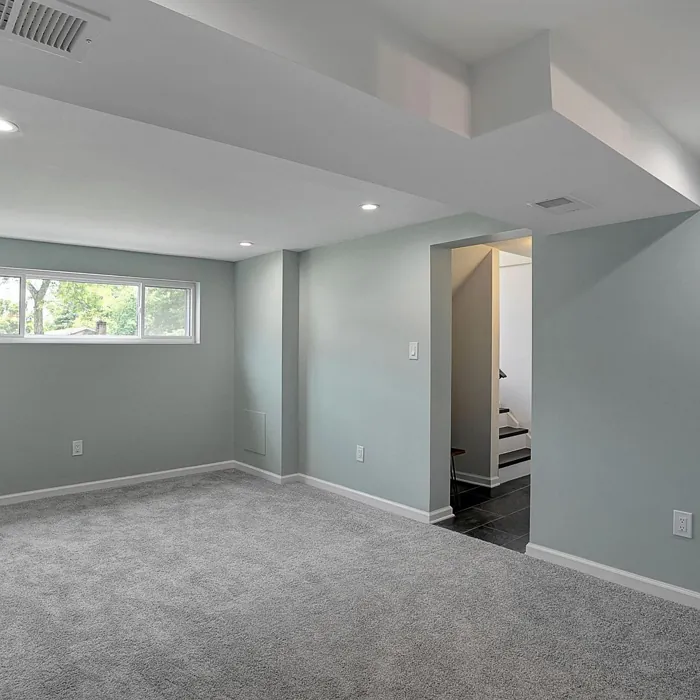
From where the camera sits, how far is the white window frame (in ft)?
15.1

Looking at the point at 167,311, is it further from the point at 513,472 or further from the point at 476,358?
the point at 513,472

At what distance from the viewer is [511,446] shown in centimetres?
577

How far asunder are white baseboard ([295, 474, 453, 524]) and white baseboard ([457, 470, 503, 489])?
101cm

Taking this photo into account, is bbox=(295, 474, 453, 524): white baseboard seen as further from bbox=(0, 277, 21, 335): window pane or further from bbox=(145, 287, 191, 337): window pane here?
bbox=(0, 277, 21, 335): window pane

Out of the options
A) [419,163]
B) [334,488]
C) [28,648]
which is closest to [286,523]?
[334,488]

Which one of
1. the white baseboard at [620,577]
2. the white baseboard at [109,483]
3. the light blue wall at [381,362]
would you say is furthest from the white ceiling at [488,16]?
the white baseboard at [109,483]

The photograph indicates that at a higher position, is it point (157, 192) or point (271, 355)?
point (157, 192)

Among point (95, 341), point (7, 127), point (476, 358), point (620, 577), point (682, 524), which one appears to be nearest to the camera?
point (7, 127)

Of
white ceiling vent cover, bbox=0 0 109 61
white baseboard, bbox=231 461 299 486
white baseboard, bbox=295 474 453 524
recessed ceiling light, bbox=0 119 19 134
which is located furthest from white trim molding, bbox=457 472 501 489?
white ceiling vent cover, bbox=0 0 109 61

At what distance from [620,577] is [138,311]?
441cm

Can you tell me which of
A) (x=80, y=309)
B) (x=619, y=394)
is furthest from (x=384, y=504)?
(x=80, y=309)

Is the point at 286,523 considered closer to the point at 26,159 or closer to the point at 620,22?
the point at 26,159

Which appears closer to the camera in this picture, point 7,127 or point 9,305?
point 7,127

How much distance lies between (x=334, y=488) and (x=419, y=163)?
132 inches
